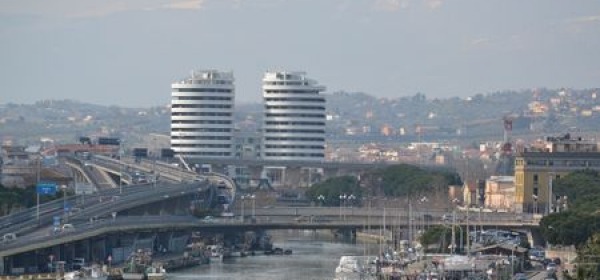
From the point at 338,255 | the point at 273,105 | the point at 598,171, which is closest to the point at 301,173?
the point at 273,105

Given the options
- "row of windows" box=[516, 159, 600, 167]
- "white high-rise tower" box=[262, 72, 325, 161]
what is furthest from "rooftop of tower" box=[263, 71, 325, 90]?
"row of windows" box=[516, 159, 600, 167]

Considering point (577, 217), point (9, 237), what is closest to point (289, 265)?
point (577, 217)

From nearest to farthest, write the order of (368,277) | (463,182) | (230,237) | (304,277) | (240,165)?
(368,277) < (304,277) < (230,237) < (463,182) < (240,165)

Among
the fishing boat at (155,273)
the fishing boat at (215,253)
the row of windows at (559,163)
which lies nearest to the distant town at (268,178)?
the row of windows at (559,163)

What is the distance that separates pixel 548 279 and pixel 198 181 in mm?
58475

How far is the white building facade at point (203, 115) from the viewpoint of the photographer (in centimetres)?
15425

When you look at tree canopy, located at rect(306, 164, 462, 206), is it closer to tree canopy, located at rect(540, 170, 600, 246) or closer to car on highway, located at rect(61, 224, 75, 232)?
tree canopy, located at rect(540, 170, 600, 246)

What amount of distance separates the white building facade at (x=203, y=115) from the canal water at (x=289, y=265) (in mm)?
49659

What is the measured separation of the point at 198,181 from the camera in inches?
4638

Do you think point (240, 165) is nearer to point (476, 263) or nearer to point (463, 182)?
point (463, 182)

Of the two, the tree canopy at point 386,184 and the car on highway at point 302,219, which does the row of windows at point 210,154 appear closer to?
the tree canopy at point 386,184

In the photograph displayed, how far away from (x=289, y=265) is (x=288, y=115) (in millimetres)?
75543

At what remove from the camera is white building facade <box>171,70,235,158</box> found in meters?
154

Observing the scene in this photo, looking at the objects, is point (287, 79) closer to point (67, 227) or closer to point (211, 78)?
point (211, 78)
